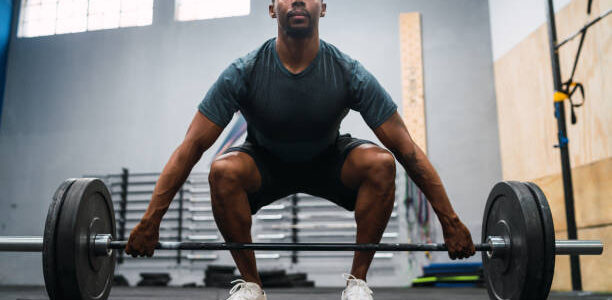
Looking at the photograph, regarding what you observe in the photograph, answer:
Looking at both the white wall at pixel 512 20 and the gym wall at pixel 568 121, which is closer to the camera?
the gym wall at pixel 568 121

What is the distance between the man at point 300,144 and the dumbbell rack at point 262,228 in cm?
284

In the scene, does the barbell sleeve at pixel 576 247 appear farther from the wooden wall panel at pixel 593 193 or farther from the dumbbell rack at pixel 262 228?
the dumbbell rack at pixel 262 228

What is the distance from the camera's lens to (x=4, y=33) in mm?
5664

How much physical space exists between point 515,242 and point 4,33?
5.97m

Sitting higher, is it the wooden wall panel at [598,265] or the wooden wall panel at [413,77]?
the wooden wall panel at [413,77]

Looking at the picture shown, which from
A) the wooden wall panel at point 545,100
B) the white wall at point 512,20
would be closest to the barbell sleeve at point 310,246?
the wooden wall panel at point 545,100

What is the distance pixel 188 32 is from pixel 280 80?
156 inches

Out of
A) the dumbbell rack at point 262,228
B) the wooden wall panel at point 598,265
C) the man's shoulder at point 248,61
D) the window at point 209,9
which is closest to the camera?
the man's shoulder at point 248,61

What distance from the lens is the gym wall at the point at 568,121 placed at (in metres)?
2.96

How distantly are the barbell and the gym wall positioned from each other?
1.52 meters

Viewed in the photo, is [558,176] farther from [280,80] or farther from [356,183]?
[280,80]

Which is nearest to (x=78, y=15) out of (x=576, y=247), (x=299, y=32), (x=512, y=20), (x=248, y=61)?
(x=512, y=20)

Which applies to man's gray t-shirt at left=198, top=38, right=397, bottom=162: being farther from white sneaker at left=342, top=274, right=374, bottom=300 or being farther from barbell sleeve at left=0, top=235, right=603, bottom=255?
white sneaker at left=342, top=274, right=374, bottom=300

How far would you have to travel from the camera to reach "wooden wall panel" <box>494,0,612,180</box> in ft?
9.86
